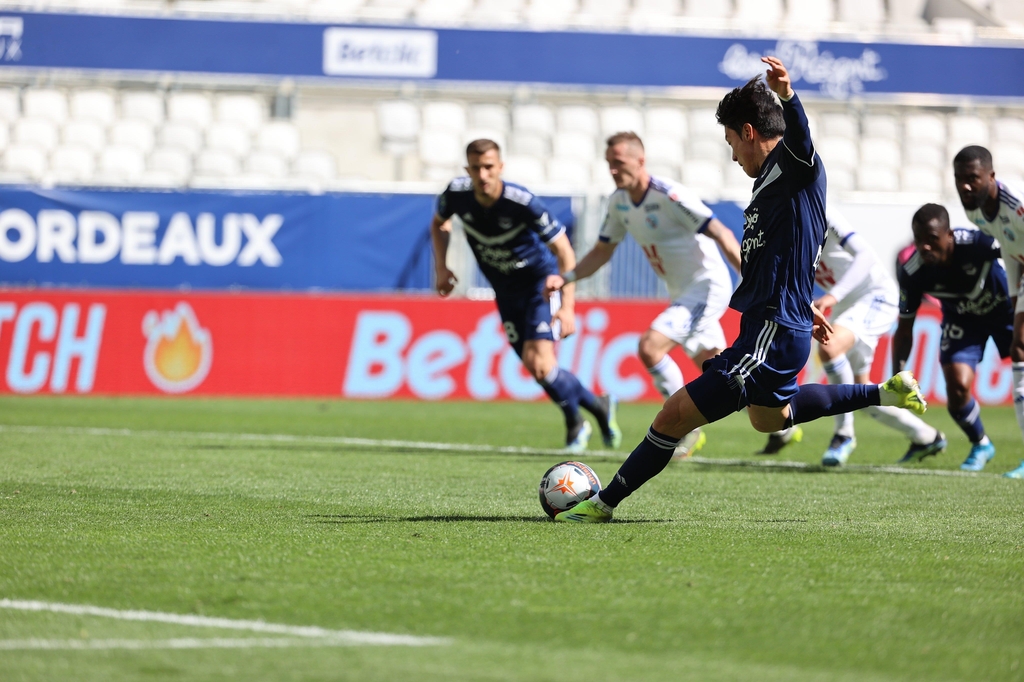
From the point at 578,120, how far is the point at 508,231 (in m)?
11.7

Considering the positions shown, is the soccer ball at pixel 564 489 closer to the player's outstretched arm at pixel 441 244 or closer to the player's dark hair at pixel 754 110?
the player's dark hair at pixel 754 110

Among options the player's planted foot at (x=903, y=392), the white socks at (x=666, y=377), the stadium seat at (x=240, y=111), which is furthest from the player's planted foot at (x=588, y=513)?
the stadium seat at (x=240, y=111)

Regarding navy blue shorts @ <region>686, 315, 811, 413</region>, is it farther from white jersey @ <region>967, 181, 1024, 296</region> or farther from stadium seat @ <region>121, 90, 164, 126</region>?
stadium seat @ <region>121, 90, 164, 126</region>

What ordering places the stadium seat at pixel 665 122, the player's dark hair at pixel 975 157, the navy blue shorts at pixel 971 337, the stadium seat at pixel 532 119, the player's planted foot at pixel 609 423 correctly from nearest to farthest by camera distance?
the player's dark hair at pixel 975 157 → the navy blue shorts at pixel 971 337 → the player's planted foot at pixel 609 423 → the stadium seat at pixel 532 119 → the stadium seat at pixel 665 122

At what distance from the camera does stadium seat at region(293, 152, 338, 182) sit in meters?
19.9

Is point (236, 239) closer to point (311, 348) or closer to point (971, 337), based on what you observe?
point (311, 348)

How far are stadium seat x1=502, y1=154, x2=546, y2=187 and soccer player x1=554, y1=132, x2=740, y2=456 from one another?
32.9ft

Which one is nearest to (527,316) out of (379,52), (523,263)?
(523,263)

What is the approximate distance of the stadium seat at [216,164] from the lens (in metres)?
19.7

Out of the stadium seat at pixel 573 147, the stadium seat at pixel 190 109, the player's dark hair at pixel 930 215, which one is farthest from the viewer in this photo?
the stadium seat at pixel 573 147

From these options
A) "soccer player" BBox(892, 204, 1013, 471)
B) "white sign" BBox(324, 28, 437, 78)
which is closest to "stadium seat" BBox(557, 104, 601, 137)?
"white sign" BBox(324, 28, 437, 78)

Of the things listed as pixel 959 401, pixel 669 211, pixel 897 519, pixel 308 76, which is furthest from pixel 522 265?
pixel 308 76

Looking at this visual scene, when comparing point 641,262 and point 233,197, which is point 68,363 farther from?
point 641,262

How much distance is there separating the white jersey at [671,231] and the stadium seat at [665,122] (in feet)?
38.1
